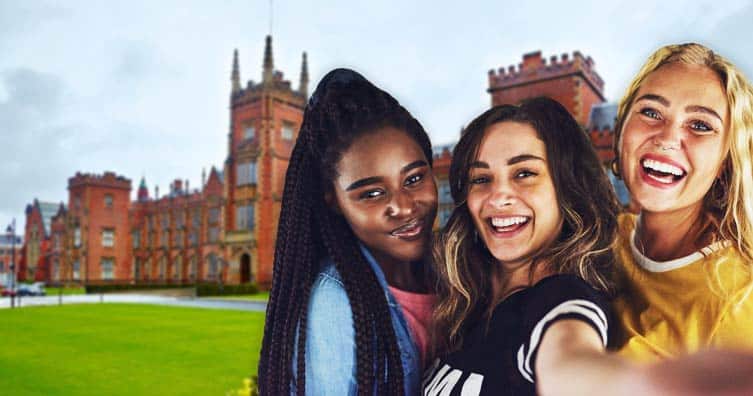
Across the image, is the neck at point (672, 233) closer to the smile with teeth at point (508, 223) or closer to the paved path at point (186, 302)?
the smile with teeth at point (508, 223)

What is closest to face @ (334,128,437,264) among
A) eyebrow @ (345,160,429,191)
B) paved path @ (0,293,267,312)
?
eyebrow @ (345,160,429,191)

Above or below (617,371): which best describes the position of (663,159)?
above

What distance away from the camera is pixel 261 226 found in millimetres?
32281

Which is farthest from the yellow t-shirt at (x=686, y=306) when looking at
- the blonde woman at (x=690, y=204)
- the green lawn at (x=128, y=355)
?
the green lawn at (x=128, y=355)

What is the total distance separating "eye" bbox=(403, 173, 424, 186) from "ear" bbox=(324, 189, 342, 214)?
20 centimetres

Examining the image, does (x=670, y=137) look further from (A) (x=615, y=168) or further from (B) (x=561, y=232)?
(B) (x=561, y=232)

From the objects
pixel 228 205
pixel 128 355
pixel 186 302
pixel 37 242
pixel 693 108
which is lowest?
pixel 186 302

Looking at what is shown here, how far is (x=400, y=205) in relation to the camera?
142 centimetres

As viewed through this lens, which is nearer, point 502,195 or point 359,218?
point 502,195

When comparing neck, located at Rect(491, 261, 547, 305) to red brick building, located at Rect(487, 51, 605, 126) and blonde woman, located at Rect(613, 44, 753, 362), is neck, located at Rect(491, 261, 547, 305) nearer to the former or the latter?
blonde woman, located at Rect(613, 44, 753, 362)

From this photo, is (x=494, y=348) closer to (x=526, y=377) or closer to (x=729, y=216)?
(x=526, y=377)

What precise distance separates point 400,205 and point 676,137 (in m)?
0.65

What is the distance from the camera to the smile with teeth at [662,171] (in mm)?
988

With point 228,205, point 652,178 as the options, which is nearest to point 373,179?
point 652,178
